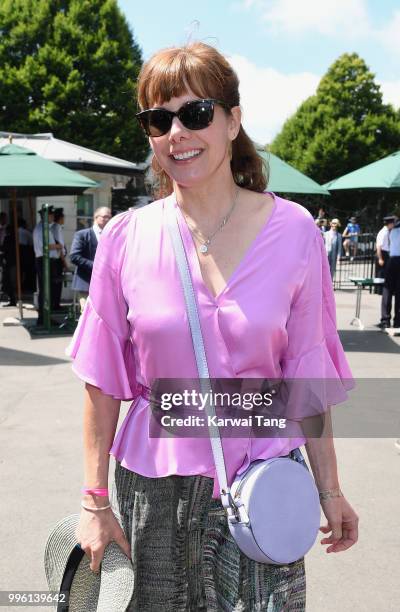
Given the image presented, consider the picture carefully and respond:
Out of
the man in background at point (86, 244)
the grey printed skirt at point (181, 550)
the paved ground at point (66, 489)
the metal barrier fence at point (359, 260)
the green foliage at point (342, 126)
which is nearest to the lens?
the grey printed skirt at point (181, 550)

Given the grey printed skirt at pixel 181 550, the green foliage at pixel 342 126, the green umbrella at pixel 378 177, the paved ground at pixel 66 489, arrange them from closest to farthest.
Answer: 1. the grey printed skirt at pixel 181 550
2. the paved ground at pixel 66 489
3. the green umbrella at pixel 378 177
4. the green foliage at pixel 342 126

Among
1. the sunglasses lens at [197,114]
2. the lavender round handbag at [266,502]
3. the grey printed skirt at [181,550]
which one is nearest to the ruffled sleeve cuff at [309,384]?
the lavender round handbag at [266,502]

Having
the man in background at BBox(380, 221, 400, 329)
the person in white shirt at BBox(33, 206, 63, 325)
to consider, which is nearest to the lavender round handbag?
the man in background at BBox(380, 221, 400, 329)

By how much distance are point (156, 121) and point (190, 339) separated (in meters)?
0.54

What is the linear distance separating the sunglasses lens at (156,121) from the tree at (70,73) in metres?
29.8

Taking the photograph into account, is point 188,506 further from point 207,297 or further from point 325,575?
point 325,575

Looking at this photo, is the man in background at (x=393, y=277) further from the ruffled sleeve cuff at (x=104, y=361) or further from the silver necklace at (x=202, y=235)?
the ruffled sleeve cuff at (x=104, y=361)

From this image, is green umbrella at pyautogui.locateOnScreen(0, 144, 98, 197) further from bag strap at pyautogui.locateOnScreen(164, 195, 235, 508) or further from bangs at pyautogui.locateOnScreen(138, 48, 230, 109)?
bag strap at pyautogui.locateOnScreen(164, 195, 235, 508)

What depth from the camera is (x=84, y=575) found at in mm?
1776

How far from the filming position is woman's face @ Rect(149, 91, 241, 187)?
1801mm

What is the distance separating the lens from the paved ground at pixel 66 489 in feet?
11.4

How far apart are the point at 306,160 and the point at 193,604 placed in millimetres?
41196

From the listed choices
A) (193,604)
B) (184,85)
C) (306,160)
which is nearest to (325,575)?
(193,604)

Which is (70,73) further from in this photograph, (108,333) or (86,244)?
(108,333)
